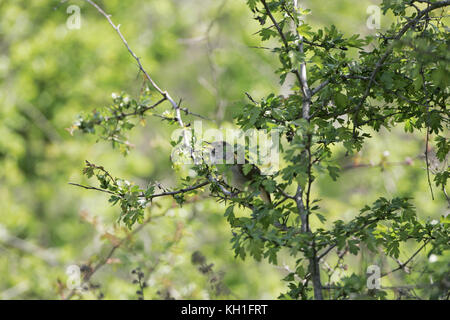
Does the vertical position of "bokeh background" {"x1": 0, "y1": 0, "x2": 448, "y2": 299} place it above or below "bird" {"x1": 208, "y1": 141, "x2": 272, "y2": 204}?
above

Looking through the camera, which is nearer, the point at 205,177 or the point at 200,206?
the point at 205,177

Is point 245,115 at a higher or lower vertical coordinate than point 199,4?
lower

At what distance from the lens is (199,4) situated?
1265cm

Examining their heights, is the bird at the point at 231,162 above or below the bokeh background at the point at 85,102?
below

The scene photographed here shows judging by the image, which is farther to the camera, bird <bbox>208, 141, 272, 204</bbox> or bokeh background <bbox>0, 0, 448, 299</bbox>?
bokeh background <bbox>0, 0, 448, 299</bbox>

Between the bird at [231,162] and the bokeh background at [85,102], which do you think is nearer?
the bird at [231,162]

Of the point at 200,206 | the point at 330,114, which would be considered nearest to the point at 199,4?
the point at 200,206

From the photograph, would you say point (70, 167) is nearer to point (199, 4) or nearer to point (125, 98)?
point (199, 4)

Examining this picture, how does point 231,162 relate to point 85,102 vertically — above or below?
below

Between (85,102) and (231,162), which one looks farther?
(85,102)

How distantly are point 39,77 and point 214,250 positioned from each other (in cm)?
677
